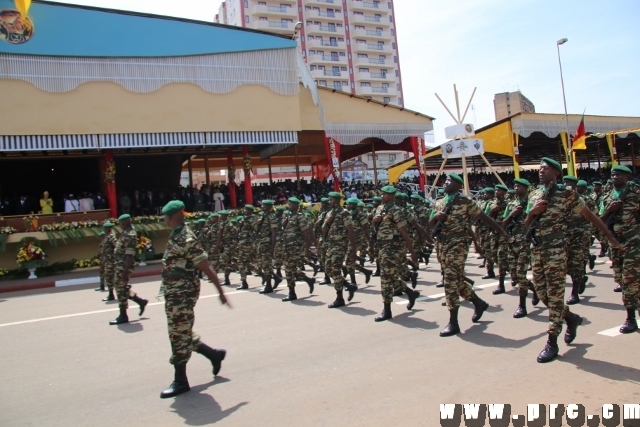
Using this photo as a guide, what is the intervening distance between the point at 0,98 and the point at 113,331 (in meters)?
13.3

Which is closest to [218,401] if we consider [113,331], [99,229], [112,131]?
[113,331]

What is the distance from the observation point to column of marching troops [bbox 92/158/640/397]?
495 cm

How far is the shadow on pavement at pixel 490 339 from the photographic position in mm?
5582

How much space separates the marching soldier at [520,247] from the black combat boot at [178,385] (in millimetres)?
4293

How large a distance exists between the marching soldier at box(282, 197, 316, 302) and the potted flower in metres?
9.76

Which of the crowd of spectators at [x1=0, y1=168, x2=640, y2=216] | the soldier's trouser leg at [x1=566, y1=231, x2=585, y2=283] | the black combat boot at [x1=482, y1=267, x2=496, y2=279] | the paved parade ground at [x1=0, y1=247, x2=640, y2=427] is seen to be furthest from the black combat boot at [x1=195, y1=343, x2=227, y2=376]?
the crowd of spectators at [x1=0, y1=168, x2=640, y2=216]

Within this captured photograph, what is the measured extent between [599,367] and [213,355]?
361 cm

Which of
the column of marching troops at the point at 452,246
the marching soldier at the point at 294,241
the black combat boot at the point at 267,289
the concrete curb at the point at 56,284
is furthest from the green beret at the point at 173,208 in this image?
the concrete curb at the point at 56,284

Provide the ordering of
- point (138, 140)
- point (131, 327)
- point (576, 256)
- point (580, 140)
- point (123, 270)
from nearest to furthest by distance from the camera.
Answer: point (576, 256), point (131, 327), point (123, 270), point (138, 140), point (580, 140)

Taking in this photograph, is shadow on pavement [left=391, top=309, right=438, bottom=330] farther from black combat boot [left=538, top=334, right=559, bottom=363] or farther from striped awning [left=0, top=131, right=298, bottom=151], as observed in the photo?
striped awning [left=0, top=131, right=298, bottom=151]

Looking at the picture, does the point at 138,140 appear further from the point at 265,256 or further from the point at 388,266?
the point at 388,266

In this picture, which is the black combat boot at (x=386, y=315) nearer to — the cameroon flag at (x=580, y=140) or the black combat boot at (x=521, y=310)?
the black combat boot at (x=521, y=310)

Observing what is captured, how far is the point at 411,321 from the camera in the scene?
7.00m

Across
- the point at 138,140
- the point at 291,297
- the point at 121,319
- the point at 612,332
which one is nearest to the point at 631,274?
the point at 612,332
